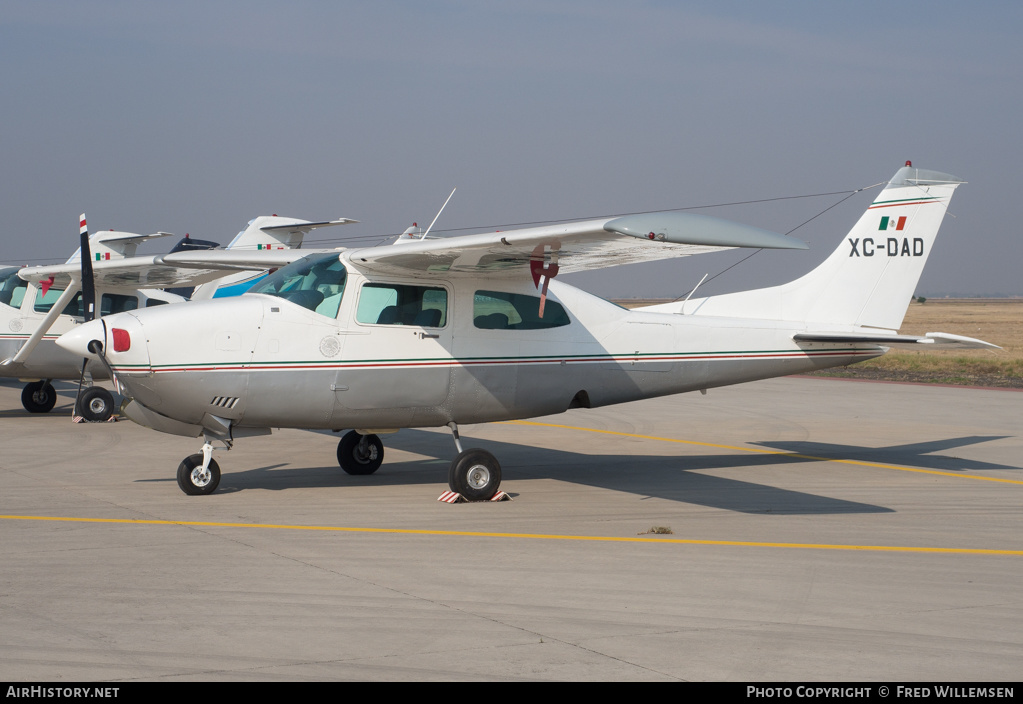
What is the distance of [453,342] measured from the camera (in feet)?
33.1

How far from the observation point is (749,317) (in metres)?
11.9

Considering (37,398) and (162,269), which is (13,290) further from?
(162,269)

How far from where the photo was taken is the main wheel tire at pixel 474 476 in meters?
9.73

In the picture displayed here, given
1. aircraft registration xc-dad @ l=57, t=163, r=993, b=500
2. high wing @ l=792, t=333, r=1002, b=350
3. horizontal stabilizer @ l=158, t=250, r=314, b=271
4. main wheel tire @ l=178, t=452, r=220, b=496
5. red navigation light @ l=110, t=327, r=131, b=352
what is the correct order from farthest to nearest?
horizontal stabilizer @ l=158, t=250, r=314, b=271 → high wing @ l=792, t=333, r=1002, b=350 → main wheel tire @ l=178, t=452, r=220, b=496 → aircraft registration xc-dad @ l=57, t=163, r=993, b=500 → red navigation light @ l=110, t=327, r=131, b=352

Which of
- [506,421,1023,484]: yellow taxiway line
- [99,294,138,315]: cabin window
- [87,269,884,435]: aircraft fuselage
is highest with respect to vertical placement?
[87,269,884,435]: aircraft fuselage

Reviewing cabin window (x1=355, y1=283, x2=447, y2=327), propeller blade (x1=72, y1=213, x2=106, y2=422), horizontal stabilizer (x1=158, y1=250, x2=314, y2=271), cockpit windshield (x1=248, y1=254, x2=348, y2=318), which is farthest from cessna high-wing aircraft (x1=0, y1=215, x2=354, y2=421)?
cabin window (x1=355, y1=283, x2=447, y2=327)

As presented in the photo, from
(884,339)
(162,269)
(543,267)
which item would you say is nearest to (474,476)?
(543,267)

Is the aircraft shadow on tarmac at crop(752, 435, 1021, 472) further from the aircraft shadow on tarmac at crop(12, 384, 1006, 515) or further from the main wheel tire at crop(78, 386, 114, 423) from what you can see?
the main wheel tire at crop(78, 386, 114, 423)

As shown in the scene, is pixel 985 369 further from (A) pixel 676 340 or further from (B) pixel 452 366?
(B) pixel 452 366

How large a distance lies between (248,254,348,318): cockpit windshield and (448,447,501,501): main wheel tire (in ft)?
6.41

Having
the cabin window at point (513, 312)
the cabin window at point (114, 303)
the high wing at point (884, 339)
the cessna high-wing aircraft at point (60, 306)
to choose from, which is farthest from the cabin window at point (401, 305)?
the cabin window at point (114, 303)

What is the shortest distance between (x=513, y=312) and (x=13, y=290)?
12.1m

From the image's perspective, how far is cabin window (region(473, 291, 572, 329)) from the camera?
1028cm
